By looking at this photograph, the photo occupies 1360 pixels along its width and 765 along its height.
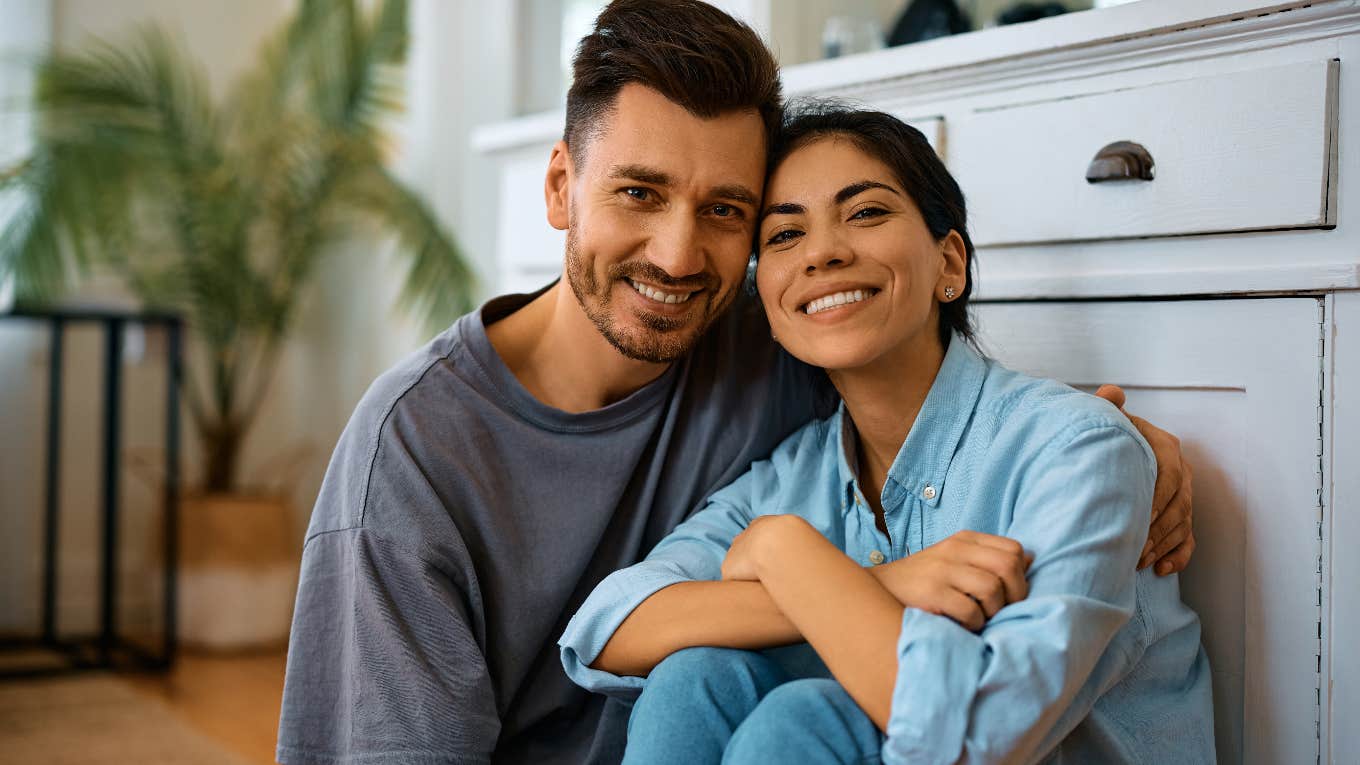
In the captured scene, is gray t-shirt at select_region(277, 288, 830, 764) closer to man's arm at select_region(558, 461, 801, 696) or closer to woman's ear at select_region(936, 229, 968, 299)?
man's arm at select_region(558, 461, 801, 696)

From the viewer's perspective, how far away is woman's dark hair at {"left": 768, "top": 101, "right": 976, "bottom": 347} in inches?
43.5

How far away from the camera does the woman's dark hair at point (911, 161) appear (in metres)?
1.10

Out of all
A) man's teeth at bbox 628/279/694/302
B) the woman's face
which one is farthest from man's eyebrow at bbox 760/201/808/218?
man's teeth at bbox 628/279/694/302

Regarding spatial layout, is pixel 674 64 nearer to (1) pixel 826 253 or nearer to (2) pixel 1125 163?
(1) pixel 826 253

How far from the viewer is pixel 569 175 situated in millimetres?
1269

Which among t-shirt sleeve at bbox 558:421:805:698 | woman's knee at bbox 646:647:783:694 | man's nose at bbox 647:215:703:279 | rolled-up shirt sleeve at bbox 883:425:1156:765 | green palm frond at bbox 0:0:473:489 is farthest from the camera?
green palm frond at bbox 0:0:473:489

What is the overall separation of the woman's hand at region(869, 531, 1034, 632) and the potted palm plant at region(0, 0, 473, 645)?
6.62 feet

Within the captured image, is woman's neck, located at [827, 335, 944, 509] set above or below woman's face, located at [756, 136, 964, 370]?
below

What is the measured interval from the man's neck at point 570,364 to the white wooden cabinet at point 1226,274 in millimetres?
398

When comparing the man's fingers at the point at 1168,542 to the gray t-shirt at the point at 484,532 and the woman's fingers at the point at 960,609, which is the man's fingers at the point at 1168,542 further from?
the gray t-shirt at the point at 484,532

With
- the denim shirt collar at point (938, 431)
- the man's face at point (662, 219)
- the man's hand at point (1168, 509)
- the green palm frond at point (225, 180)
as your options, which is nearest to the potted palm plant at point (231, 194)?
the green palm frond at point (225, 180)

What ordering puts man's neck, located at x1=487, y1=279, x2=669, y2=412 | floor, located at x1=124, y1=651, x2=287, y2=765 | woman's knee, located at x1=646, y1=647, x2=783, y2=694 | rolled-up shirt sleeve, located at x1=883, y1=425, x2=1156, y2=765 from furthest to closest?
floor, located at x1=124, y1=651, x2=287, y2=765
man's neck, located at x1=487, y1=279, x2=669, y2=412
woman's knee, located at x1=646, y1=647, x2=783, y2=694
rolled-up shirt sleeve, located at x1=883, y1=425, x2=1156, y2=765

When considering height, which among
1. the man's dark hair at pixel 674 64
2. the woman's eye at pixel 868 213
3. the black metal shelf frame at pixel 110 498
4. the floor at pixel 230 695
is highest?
the man's dark hair at pixel 674 64

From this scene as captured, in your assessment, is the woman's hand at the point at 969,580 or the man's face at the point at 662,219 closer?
the woman's hand at the point at 969,580
